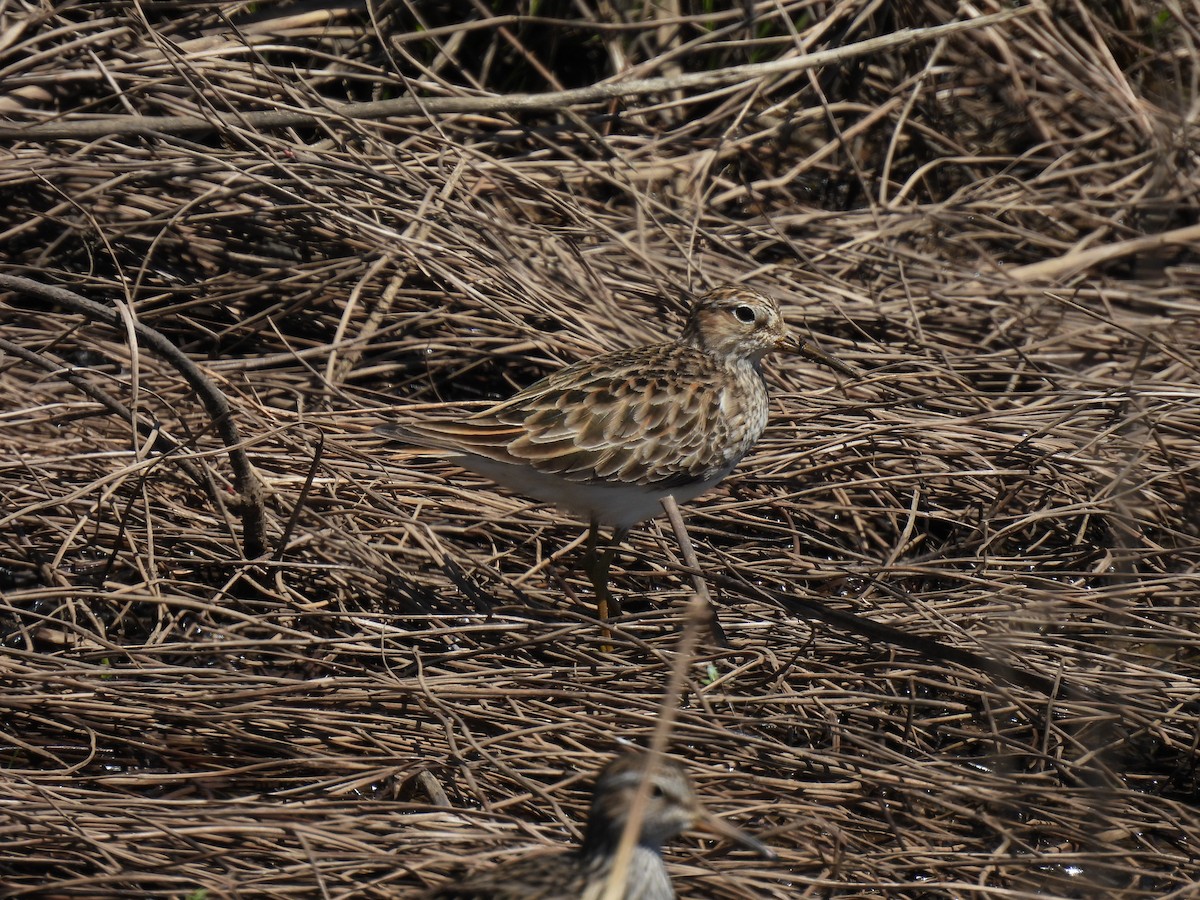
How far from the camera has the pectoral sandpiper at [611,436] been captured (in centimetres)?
538

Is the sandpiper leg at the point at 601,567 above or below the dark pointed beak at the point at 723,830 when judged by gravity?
below

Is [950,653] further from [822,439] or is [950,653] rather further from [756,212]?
[756,212]

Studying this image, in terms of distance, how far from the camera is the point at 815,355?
6.31 m

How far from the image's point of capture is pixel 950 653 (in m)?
4.66

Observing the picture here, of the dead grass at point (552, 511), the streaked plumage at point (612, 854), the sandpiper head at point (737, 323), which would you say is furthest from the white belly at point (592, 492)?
the streaked plumage at point (612, 854)

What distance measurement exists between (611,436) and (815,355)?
1.27 m

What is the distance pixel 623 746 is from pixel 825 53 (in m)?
4.91

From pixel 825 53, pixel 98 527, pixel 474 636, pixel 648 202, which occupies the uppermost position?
pixel 825 53

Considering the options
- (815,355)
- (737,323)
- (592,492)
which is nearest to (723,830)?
(592,492)

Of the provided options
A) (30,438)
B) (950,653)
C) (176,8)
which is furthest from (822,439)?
(176,8)

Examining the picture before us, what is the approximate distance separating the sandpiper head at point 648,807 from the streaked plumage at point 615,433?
2.05m

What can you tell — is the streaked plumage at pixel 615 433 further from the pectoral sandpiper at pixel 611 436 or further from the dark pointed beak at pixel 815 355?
the dark pointed beak at pixel 815 355

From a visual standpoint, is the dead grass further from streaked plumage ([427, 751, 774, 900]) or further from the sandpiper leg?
streaked plumage ([427, 751, 774, 900])

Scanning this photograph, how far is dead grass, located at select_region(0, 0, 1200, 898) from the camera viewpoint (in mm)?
4305
